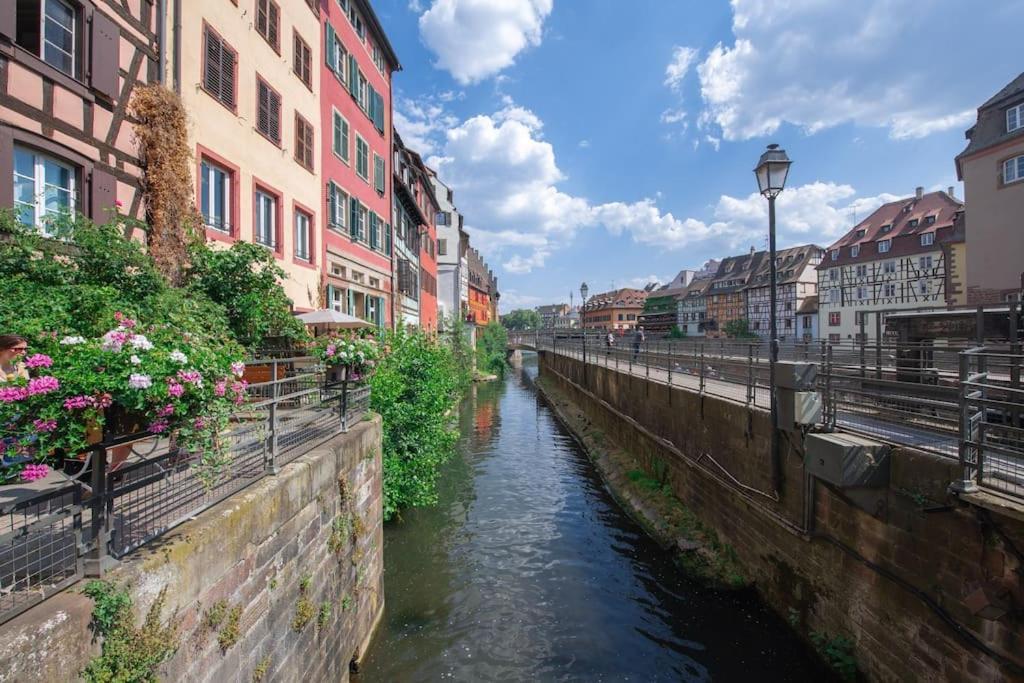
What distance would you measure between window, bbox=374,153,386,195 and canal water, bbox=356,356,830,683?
14078mm

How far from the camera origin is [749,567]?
9016mm

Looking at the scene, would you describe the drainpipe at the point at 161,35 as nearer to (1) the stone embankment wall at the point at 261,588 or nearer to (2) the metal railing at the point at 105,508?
(1) the stone embankment wall at the point at 261,588

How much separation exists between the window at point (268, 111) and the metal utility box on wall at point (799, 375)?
12514 mm

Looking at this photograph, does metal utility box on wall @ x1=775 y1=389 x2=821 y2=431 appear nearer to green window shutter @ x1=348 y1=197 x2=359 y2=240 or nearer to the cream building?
the cream building

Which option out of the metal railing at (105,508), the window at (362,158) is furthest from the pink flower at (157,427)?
the window at (362,158)

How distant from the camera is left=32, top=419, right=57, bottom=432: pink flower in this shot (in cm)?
289

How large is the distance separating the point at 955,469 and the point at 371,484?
7.14 m

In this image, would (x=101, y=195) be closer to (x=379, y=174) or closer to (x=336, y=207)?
(x=336, y=207)

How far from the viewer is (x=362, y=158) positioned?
2098 cm

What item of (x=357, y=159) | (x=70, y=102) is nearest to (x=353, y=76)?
(x=357, y=159)

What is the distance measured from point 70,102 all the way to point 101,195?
1.37 m

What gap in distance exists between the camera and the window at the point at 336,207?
17.4m

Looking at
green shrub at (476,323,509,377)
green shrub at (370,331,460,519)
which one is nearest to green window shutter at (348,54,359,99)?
green shrub at (370,331,460,519)

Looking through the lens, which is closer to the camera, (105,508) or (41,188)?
(105,508)
